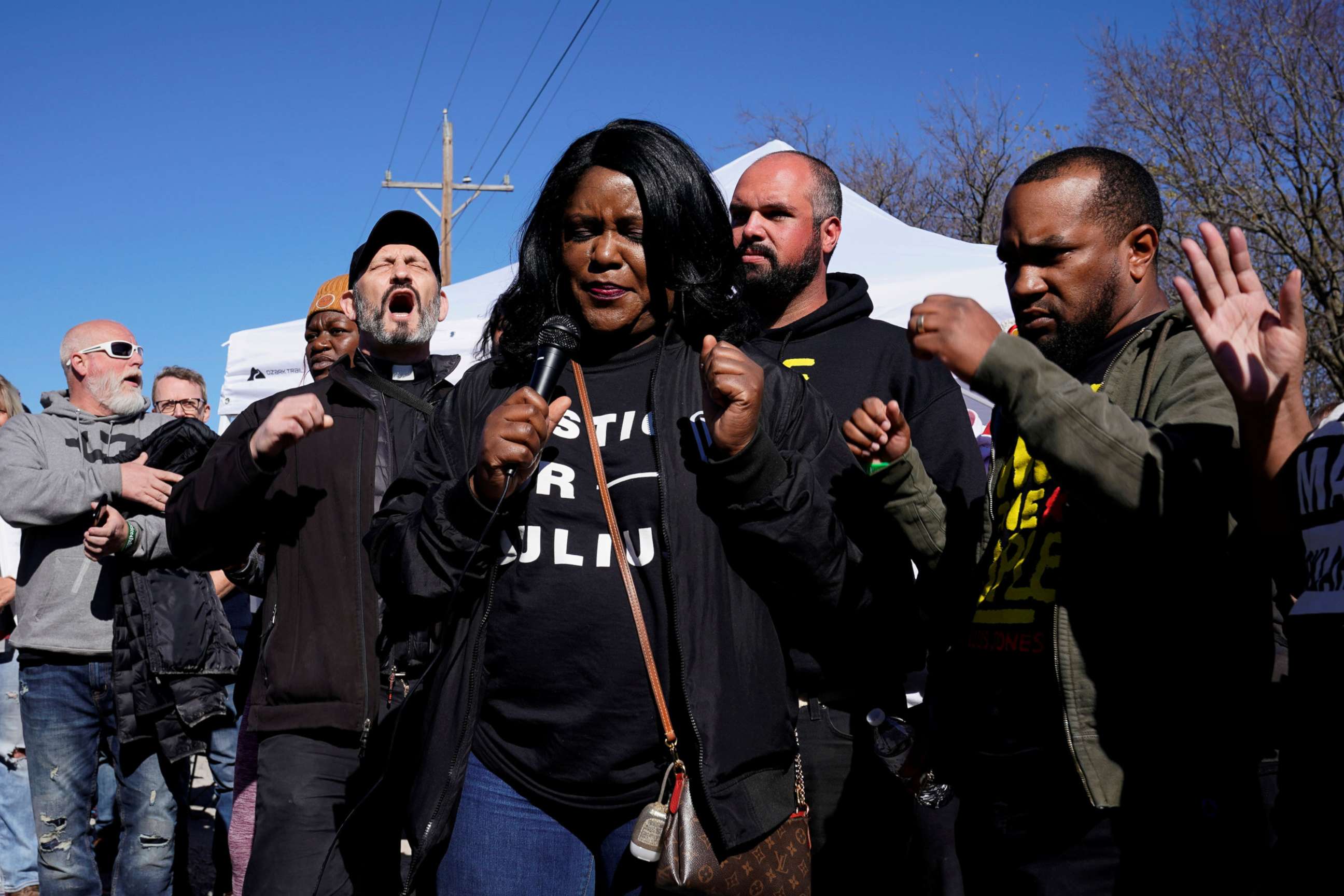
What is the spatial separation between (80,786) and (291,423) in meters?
2.71

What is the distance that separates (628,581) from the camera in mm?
2439

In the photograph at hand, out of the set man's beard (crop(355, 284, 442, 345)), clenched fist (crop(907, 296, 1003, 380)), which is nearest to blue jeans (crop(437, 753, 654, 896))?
clenched fist (crop(907, 296, 1003, 380))

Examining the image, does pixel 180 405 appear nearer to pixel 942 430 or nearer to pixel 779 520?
pixel 942 430

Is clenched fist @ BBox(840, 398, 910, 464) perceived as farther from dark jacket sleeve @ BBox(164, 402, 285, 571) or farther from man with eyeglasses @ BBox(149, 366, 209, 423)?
man with eyeglasses @ BBox(149, 366, 209, 423)

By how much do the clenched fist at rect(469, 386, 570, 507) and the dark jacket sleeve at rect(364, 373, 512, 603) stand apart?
2.8 inches

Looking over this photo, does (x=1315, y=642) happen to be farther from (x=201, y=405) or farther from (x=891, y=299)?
(x=201, y=405)

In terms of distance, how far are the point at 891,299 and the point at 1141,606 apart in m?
5.45

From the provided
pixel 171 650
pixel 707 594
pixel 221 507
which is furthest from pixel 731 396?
pixel 171 650

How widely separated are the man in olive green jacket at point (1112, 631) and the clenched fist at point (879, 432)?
0.11ft

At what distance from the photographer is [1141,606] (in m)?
2.24

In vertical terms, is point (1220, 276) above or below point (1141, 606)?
above

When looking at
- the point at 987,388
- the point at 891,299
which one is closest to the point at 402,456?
the point at 987,388

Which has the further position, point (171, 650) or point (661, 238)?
point (171, 650)

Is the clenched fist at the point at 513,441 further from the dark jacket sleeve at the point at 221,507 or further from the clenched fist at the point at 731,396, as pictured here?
the dark jacket sleeve at the point at 221,507
